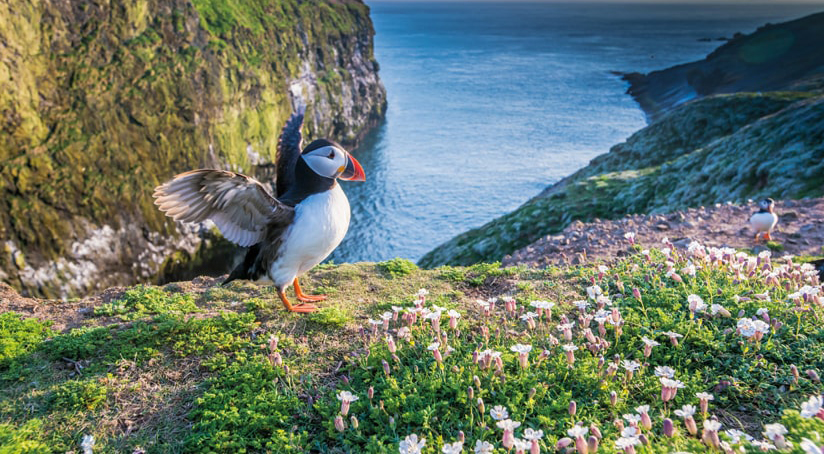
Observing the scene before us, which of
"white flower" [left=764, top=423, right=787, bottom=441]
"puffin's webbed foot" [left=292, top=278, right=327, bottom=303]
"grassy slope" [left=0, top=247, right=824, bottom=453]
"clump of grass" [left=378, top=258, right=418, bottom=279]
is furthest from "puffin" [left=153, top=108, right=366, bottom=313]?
"white flower" [left=764, top=423, right=787, bottom=441]

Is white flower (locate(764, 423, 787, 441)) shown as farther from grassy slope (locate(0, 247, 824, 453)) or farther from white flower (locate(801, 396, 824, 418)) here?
grassy slope (locate(0, 247, 824, 453))

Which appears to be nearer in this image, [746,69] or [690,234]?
[690,234]

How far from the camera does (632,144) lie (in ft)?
96.2

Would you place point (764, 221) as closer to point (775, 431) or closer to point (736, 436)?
point (736, 436)

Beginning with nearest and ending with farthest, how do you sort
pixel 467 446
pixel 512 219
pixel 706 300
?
pixel 467 446
pixel 706 300
pixel 512 219

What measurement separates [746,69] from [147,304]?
327 ft

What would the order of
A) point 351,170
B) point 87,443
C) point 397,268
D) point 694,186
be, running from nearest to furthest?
1. point 87,443
2. point 351,170
3. point 397,268
4. point 694,186

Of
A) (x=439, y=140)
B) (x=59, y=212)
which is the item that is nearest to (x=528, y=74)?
(x=439, y=140)

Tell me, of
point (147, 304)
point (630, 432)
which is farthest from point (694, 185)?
point (147, 304)

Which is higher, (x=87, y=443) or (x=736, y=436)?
(x=736, y=436)

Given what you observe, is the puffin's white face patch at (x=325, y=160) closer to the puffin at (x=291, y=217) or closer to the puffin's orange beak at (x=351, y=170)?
the puffin at (x=291, y=217)

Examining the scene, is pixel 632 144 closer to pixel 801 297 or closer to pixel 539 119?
pixel 801 297

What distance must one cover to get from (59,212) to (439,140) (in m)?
56.0

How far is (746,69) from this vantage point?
83125 millimetres
